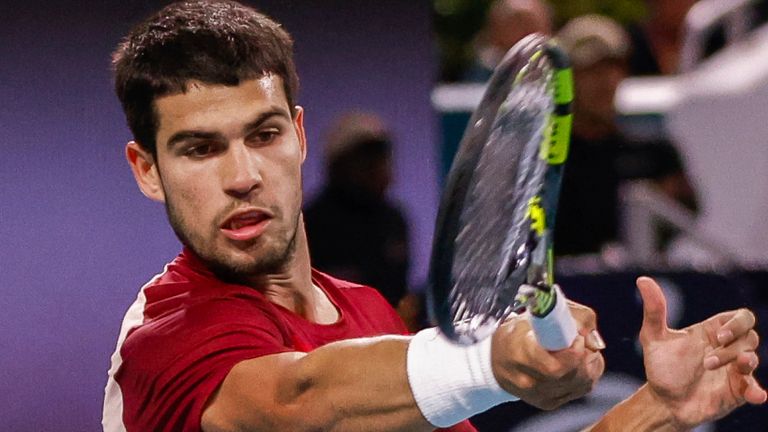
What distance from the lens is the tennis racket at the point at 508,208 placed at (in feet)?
8.25

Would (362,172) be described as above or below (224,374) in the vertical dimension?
below

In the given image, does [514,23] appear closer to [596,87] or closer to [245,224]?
[596,87]

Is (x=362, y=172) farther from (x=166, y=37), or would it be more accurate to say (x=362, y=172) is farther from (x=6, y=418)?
(x=166, y=37)

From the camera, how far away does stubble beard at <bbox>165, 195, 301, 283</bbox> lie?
10.5 feet

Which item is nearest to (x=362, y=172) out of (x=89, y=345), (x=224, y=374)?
(x=89, y=345)

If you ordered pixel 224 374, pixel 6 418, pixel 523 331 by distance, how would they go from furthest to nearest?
1. pixel 6 418
2. pixel 224 374
3. pixel 523 331

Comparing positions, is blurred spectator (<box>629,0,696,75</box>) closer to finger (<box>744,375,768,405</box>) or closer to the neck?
the neck

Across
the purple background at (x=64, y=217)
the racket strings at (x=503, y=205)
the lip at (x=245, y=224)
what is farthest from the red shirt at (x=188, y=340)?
the purple background at (x=64, y=217)

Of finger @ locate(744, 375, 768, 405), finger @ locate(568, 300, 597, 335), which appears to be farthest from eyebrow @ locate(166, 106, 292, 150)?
finger @ locate(744, 375, 768, 405)

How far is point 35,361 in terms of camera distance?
18.2 feet

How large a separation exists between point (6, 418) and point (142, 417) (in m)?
2.60

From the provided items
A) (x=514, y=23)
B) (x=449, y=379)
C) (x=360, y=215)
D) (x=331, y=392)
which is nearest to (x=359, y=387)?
(x=331, y=392)

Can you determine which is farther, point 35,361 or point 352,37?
point 352,37

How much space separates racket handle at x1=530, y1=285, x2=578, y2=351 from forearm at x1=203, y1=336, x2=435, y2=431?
11.5 inches
